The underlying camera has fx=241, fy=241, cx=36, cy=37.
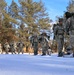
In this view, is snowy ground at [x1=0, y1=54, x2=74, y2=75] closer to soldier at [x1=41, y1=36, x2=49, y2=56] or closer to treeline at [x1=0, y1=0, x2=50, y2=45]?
soldier at [x1=41, y1=36, x2=49, y2=56]

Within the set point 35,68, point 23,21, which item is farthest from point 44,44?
point 23,21

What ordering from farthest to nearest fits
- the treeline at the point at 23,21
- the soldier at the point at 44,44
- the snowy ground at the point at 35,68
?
the treeline at the point at 23,21 < the soldier at the point at 44,44 < the snowy ground at the point at 35,68

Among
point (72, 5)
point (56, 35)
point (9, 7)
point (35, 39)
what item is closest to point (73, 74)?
point (56, 35)

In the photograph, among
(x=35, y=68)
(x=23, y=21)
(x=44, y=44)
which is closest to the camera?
(x=35, y=68)

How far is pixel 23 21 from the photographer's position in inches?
2021

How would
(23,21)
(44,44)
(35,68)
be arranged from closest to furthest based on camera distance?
(35,68), (44,44), (23,21)

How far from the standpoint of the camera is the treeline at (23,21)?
167ft

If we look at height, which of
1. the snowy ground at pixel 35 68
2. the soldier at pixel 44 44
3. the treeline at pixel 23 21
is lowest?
the snowy ground at pixel 35 68

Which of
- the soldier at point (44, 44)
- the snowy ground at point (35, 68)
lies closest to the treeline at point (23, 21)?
the soldier at point (44, 44)

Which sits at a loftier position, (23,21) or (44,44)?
(23,21)

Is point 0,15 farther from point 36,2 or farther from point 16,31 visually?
point 36,2

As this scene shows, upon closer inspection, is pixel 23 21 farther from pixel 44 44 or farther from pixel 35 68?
pixel 35 68

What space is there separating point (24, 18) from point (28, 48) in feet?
21.3

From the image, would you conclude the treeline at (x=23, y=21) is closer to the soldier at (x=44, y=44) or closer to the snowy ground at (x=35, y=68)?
the soldier at (x=44, y=44)
